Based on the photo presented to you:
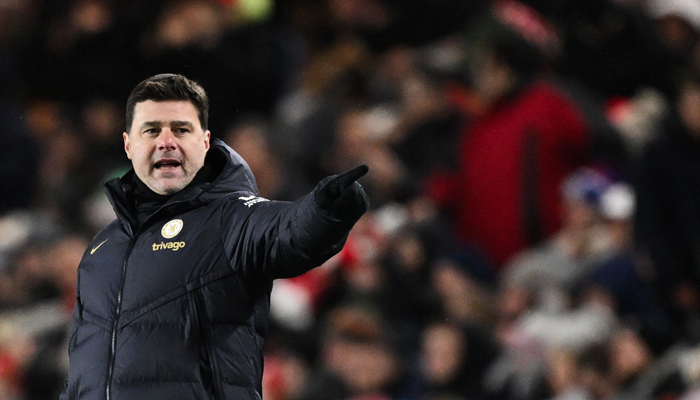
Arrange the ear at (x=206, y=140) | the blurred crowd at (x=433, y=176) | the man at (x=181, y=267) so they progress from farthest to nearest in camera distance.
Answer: the blurred crowd at (x=433, y=176) → the ear at (x=206, y=140) → the man at (x=181, y=267)

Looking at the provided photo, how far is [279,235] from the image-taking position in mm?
2123

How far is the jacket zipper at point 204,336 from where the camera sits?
2215mm

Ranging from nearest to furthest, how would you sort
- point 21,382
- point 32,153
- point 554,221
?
point 554,221, point 21,382, point 32,153

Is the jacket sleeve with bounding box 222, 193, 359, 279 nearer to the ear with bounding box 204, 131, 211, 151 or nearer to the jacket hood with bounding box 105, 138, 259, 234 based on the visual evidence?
the jacket hood with bounding box 105, 138, 259, 234

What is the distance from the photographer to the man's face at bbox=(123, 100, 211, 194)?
7.82ft

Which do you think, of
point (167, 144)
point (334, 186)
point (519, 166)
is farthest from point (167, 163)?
point (519, 166)

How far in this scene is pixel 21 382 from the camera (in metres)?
5.87

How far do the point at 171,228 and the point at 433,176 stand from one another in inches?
145

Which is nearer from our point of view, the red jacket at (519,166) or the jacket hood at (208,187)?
the jacket hood at (208,187)

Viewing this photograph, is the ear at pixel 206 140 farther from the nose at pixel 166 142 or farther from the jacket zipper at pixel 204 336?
the jacket zipper at pixel 204 336

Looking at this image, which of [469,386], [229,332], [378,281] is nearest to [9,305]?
[378,281]

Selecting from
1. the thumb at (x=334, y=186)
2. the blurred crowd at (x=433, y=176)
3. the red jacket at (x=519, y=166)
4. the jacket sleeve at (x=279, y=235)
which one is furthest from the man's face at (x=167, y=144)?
the red jacket at (x=519, y=166)

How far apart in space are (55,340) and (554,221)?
2792 mm

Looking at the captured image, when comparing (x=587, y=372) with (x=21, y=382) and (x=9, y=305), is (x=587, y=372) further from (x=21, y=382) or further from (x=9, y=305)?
(x=9, y=305)
